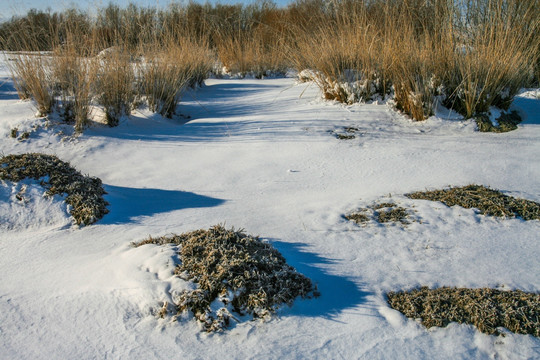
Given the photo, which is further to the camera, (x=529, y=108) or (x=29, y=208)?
(x=529, y=108)

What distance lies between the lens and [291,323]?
203cm

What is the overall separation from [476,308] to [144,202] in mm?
2440

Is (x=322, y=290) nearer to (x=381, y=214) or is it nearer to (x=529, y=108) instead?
(x=381, y=214)

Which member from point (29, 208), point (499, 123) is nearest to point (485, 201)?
point (499, 123)

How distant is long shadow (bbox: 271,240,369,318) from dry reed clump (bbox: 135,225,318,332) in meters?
0.05

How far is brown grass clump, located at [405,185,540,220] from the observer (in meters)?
3.00

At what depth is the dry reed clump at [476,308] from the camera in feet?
6.47

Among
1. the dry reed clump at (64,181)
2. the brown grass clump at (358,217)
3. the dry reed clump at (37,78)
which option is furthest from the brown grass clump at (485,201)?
the dry reed clump at (37,78)

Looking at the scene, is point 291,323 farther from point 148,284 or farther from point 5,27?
point 5,27

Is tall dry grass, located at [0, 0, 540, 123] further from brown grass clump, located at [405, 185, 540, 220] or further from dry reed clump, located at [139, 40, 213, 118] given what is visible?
brown grass clump, located at [405, 185, 540, 220]

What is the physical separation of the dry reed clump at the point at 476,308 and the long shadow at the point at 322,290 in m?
0.19

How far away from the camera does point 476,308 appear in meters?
2.03

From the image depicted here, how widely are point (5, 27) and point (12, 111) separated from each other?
11.9 feet

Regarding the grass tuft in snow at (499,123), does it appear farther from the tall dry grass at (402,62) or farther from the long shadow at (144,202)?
the long shadow at (144,202)
